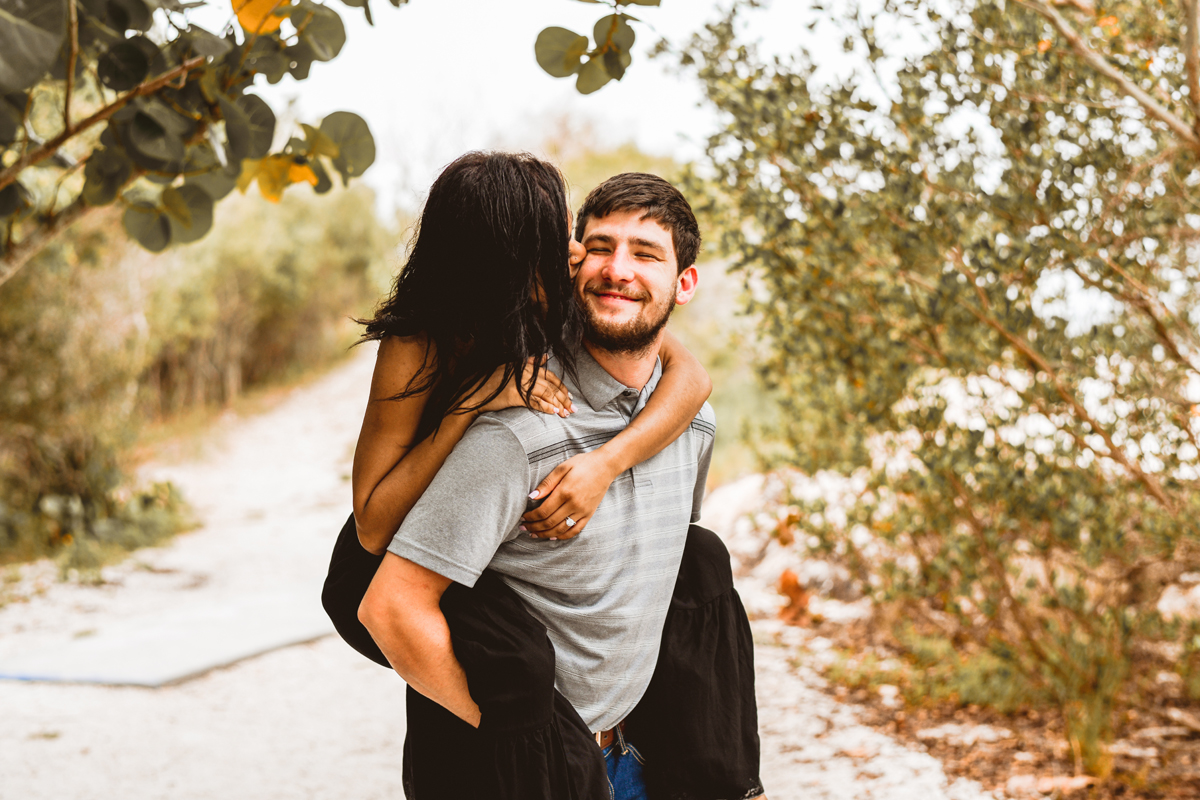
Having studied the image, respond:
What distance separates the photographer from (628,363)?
6.29 feet

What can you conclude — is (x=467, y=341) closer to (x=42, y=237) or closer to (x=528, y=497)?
(x=528, y=497)

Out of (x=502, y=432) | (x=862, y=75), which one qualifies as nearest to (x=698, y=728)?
(x=502, y=432)

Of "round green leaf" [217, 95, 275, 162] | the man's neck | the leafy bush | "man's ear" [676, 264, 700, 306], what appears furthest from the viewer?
the leafy bush

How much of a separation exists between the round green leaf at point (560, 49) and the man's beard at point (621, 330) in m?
0.54

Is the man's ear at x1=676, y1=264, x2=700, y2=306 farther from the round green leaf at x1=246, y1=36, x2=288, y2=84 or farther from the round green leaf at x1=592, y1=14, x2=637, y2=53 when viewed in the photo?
the round green leaf at x1=246, y1=36, x2=288, y2=84

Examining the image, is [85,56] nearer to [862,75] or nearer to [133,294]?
[862,75]

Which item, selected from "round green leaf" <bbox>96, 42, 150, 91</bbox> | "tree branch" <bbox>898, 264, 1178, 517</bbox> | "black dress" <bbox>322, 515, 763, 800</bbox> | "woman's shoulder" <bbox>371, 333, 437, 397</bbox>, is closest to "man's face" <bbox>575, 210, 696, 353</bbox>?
"woman's shoulder" <bbox>371, 333, 437, 397</bbox>

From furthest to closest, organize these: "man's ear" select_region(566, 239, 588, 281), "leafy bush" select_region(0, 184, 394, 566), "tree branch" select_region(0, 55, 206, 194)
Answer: "leafy bush" select_region(0, 184, 394, 566) → "tree branch" select_region(0, 55, 206, 194) → "man's ear" select_region(566, 239, 588, 281)

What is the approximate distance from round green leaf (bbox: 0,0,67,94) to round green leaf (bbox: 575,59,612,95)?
106 centimetres

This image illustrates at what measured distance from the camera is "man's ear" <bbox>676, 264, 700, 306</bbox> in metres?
2.01

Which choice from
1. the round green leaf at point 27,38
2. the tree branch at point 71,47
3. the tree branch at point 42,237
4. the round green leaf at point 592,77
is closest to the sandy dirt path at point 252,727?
the tree branch at point 42,237

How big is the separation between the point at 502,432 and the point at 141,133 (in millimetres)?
1240

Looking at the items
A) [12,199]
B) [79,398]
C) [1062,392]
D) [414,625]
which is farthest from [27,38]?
[79,398]

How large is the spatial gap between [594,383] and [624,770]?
0.87 m
